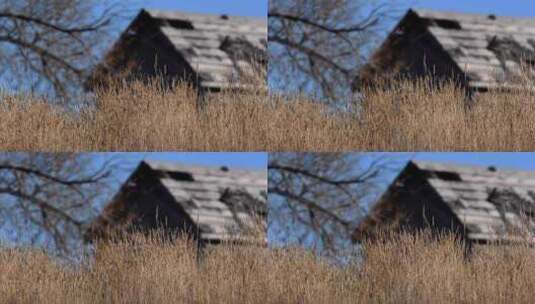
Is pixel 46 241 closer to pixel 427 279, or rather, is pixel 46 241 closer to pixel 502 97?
pixel 427 279

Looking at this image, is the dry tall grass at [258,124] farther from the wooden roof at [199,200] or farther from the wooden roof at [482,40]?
the wooden roof at [482,40]

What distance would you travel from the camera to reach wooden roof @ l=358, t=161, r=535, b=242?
1532 cm

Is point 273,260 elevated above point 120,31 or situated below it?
below

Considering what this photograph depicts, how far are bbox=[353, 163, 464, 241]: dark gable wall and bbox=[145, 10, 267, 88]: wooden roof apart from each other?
1.57 metres

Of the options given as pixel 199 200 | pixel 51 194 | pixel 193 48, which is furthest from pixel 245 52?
pixel 51 194

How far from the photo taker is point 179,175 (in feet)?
50.6

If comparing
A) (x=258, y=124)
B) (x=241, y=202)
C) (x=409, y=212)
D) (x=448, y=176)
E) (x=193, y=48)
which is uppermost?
(x=193, y=48)

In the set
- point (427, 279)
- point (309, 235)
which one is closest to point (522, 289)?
point (427, 279)

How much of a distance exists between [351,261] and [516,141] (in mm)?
1792

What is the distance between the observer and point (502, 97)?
53.6 ft

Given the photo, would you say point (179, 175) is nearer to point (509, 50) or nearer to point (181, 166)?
point (181, 166)

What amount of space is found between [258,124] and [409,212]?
1.48 metres

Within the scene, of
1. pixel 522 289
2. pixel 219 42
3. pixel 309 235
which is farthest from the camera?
pixel 219 42

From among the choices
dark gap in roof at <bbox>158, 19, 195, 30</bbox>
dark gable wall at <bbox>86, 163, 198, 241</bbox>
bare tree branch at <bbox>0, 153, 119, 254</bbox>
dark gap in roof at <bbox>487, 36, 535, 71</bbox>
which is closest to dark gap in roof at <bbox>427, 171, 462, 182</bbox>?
dark gap in roof at <bbox>487, 36, 535, 71</bbox>
